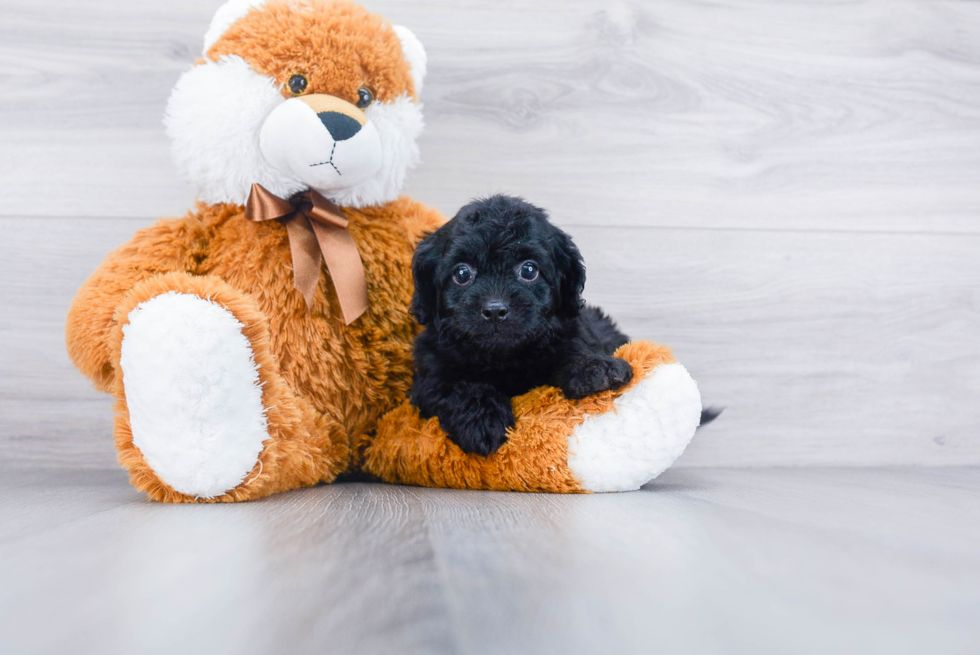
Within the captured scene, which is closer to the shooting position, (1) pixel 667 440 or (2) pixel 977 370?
(1) pixel 667 440

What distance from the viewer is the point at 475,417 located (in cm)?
82

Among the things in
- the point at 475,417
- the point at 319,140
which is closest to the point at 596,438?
the point at 475,417

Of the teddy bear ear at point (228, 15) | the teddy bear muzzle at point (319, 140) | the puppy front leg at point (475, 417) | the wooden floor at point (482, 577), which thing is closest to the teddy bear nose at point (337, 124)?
the teddy bear muzzle at point (319, 140)

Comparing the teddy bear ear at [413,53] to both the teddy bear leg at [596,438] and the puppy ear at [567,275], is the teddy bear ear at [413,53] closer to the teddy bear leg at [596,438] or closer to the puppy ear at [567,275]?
the puppy ear at [567,275]

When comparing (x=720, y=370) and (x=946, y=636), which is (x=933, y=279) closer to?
(x=720, y=370)

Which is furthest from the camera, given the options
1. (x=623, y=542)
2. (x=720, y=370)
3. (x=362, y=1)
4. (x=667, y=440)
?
(x=720, y=370)

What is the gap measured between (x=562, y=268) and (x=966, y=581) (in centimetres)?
53

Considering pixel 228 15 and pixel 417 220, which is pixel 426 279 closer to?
pixel 417 220

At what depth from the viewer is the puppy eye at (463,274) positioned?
825mm

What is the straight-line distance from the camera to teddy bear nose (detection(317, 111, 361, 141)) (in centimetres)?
85

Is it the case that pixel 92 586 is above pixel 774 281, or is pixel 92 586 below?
below

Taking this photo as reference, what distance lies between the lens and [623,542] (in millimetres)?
600

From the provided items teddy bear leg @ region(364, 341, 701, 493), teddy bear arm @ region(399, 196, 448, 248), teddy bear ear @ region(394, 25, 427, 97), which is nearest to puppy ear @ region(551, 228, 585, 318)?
teddy bear leg @ region(364, 341, 701, 493)

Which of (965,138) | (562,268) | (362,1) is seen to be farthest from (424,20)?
(965,138)
